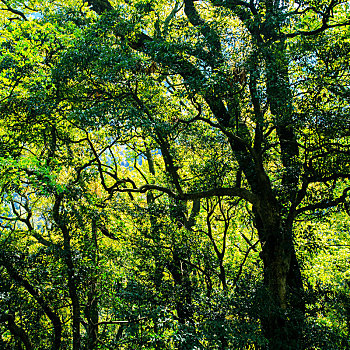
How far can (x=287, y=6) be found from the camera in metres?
7.04

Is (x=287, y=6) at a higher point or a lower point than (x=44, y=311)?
higher

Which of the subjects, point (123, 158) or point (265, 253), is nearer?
point (265, 253)

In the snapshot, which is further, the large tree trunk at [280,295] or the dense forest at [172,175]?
the dense forest at [172,175]

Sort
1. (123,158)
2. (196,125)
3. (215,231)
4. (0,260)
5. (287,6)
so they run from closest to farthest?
(0,260)
(287,6)
(196,125)
(215,231)
(123,158)

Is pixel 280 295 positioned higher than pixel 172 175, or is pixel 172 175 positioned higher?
pixel 172 175

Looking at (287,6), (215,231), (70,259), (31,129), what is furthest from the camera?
(215,231)

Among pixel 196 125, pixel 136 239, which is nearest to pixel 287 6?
pixel 196 125

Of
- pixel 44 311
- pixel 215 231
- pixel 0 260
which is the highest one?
pixel 215 231

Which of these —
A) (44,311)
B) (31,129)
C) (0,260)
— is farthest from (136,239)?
(31,129)

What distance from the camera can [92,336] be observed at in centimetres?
677

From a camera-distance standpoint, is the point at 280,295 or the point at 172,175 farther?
the point at 172,175

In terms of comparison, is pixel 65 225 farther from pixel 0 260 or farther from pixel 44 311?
pixel 44 311

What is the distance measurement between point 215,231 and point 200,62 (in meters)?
8.04

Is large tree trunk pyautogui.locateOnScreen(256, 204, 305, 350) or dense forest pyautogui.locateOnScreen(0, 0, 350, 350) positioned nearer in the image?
large tree trunk pyautogui.locateOnScreen(256, 204, 305, 350)
